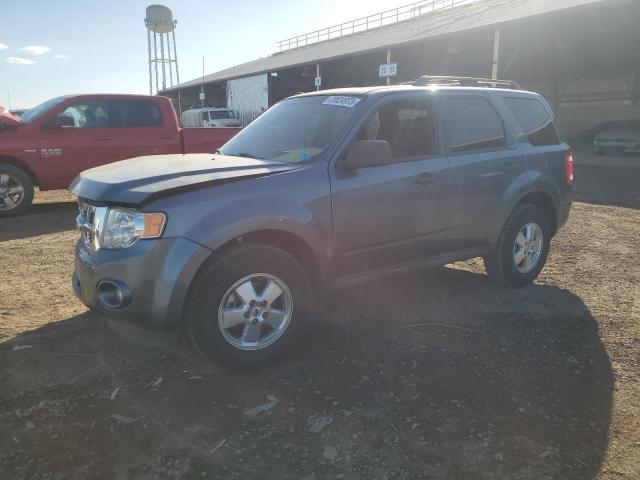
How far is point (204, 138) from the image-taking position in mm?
8844

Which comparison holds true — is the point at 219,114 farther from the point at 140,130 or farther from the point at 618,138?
the point at 140,130

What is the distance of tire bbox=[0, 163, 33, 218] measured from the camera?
7.68 metres

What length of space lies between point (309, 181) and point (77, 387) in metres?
1.90

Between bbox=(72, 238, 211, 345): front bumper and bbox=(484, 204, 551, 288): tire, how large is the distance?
2.93 meters

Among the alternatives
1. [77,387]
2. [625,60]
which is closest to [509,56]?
[625,60]

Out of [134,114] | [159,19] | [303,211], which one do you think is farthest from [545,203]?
[159,19]

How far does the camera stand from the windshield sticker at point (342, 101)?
3.70 metres

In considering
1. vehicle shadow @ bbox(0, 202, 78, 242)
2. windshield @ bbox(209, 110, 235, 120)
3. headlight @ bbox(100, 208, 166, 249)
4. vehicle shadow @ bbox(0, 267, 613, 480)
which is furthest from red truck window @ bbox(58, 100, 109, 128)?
windshield @ bbox(209, 110, 235, 120)

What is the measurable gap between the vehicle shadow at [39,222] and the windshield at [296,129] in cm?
418

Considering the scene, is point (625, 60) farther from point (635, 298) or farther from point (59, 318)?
point (59, 318)

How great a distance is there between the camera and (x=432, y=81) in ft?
15.1

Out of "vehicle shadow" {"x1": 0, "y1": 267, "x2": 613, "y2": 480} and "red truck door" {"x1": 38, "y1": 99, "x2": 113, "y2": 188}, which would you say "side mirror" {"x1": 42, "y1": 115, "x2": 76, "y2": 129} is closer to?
"red truck door" {"x1": 38, "y1": 99, "x2": 113, "y2": 188}

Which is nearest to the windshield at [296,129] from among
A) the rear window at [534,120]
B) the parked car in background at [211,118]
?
the rear window at [534,120]

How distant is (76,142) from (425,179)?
6.50m
